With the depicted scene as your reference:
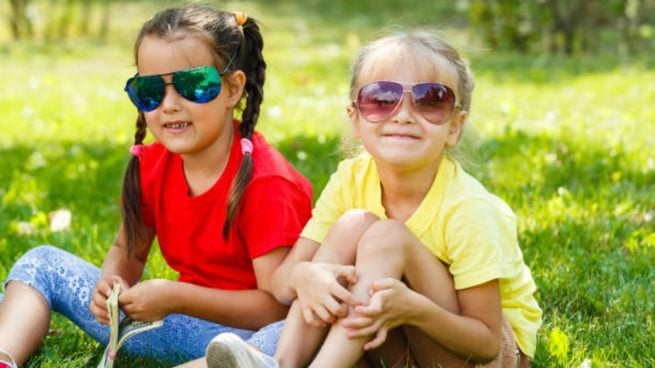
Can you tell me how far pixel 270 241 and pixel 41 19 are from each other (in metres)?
10.7

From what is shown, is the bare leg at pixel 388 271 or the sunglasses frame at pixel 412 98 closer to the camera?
the bare leg at pixel 388 271

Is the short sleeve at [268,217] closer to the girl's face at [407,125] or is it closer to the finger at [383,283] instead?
the girl's face at [407,125]

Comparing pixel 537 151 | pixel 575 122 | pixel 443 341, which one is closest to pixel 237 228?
pixel 443 341

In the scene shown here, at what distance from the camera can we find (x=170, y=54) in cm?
300

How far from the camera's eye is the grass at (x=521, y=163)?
3271 millimetres

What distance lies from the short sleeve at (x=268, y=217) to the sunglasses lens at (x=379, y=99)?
358 mm

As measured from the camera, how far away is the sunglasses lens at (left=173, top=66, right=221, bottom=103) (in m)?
2.99

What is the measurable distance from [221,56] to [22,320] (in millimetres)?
931

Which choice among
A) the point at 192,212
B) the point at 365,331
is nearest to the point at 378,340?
the point at 365,331

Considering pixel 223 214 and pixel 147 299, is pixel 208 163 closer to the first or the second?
pixel 223 214

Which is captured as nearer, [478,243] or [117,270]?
[478,243]

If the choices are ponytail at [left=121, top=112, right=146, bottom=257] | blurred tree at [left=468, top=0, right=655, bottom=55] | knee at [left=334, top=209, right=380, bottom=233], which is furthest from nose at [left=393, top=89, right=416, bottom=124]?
blurred tree at [left=468, top=0, right=655, bottom=55]

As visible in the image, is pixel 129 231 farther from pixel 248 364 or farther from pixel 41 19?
pixel 41 19

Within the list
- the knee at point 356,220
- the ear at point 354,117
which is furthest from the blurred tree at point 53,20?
the knee at point 356,220
